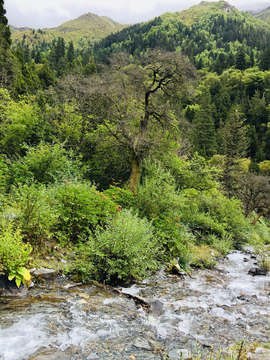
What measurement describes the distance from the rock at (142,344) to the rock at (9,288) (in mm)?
2474

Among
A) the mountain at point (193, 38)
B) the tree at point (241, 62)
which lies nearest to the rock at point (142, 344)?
the tree at point (241, 62)

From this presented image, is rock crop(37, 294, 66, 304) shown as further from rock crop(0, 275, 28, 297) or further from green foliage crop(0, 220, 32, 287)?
green foliage crop(0, 220, 32, 287)

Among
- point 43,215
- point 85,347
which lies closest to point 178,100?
point 43,215

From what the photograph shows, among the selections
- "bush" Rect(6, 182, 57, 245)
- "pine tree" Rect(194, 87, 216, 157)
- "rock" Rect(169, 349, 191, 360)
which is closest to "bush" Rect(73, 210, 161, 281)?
"bush" Rect(6, 182, 57, 245)

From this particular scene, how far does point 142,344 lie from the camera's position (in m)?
4.26

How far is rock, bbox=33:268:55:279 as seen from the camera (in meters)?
5.83

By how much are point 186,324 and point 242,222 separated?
13.9m

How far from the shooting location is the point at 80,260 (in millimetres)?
6746

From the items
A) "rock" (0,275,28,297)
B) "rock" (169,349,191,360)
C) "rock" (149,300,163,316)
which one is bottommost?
"rock" (149,300,163,316)

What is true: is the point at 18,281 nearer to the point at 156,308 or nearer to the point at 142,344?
the point at 142,344

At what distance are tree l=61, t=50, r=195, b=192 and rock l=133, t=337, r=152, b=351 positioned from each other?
8.66 metres

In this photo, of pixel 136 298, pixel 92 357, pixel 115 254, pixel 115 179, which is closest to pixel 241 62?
pixel 115 179

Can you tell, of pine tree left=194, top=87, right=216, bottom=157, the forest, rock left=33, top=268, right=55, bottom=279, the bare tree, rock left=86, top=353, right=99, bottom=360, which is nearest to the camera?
rock left=86, top=353, right=99, bottom=360

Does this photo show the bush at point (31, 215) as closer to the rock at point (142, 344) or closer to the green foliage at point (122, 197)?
the rock at point (142, 344)
